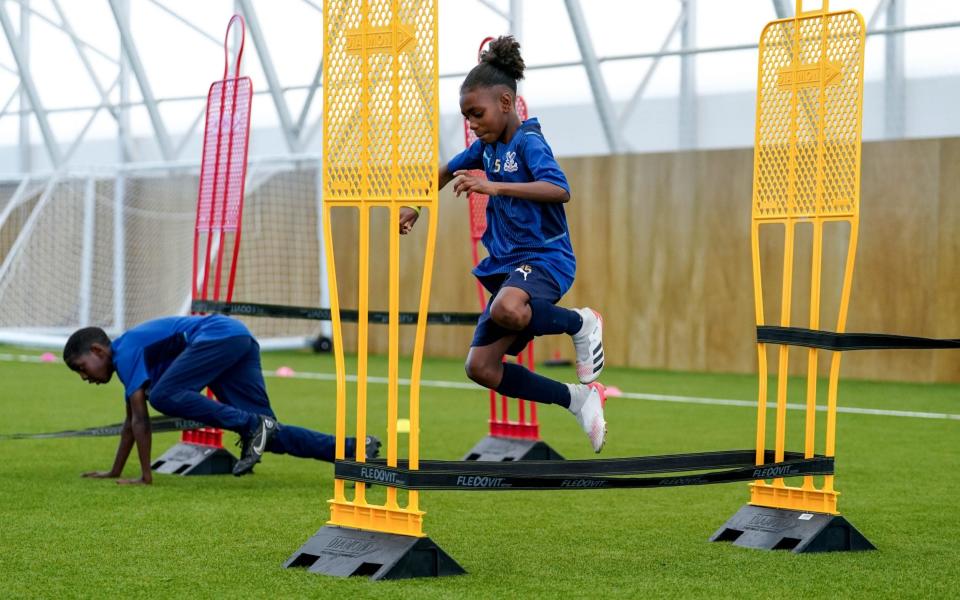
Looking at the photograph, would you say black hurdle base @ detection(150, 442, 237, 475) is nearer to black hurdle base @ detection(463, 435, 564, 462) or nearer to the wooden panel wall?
black hurdle base @ detection(463, 435, 564, 462)

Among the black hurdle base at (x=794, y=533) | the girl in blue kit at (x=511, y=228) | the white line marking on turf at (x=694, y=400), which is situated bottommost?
the white line marking on turf at (x=694, y=400)

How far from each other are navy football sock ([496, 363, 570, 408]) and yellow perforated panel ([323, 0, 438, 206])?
0.88m

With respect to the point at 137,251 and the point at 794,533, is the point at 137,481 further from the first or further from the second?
the point at 137,251

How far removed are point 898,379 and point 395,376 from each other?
8617mm

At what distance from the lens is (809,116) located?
4488mm

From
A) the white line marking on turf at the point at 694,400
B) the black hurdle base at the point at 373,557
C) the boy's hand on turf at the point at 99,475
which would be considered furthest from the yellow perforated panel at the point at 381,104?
the white line marking on turf at the point at 694,400

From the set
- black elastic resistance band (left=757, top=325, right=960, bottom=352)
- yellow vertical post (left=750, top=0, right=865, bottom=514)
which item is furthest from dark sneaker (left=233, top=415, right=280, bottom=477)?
black elastic resistance band (left=757, top=325, right=960, bottom=352)

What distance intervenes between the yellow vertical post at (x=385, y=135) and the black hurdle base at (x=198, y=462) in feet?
7.93

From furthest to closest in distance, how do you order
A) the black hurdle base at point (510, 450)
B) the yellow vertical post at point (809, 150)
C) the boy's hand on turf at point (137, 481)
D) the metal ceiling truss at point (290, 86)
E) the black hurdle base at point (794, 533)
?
the metal ceiling truss at point (290, 86)
the black hurdle base at point (510, 450)
the boy's hand on turf at point (137, 481)
the yellow vertical post at point (809, 150)
the black hurdle base at point (794, 533)

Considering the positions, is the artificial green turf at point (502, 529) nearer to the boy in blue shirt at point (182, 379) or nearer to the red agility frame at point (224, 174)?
the boy in blue shirt at point (182, 379)

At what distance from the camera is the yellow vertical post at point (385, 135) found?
144 inches

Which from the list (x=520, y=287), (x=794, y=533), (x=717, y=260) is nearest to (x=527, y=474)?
(x=520, y=287)

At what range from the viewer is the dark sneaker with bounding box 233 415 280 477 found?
5410 mm

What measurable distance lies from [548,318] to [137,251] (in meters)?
12.4
